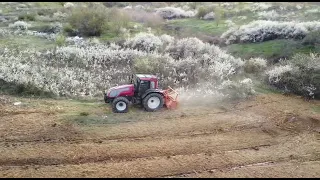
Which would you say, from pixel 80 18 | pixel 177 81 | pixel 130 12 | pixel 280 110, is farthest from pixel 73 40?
pixel 280 110

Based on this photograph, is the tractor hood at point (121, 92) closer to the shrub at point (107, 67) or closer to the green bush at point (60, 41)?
the shrub at point (107, 67)

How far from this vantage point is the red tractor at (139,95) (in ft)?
53.8

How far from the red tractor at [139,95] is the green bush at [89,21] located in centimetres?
1286

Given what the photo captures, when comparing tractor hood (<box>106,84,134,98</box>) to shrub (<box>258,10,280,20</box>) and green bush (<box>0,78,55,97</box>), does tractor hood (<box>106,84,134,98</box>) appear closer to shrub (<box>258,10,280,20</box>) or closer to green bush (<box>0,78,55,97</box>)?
green bush (<box>0,78,55,97</box>)

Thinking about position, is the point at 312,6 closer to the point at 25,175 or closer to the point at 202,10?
the point at 202,10

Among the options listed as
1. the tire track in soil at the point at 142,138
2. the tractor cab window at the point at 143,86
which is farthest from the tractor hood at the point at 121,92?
the tire track in soil at the point at 142,138

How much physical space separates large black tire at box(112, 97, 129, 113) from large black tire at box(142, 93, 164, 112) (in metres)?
0.68

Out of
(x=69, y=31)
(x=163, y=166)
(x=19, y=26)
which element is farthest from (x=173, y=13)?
(x=163, y=166)

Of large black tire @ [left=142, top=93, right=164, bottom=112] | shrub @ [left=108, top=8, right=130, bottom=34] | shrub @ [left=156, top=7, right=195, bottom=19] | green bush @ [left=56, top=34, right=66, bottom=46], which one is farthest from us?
shrub @ [left=156, top=7, right=195, bottom=19]

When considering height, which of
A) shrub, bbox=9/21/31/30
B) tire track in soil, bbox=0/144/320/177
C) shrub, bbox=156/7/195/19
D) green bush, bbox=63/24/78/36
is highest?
shrub, bbox=156/7/195/19

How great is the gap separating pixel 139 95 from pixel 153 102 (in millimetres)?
607

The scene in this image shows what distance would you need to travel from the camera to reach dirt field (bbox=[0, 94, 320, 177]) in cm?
1234

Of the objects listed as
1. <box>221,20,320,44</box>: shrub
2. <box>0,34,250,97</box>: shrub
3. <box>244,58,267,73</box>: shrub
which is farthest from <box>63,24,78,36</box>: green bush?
<box>244,58,267,73</box>: shrub

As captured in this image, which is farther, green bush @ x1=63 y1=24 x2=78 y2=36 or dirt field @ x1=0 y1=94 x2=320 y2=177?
green bush @ x1=63 y1=24 x2=78 y2=36
